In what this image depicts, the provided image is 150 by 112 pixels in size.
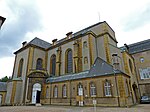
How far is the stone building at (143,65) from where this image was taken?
2480cm

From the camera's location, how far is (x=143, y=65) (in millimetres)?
26250

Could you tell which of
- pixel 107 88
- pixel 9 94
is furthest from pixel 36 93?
pixel 107 88

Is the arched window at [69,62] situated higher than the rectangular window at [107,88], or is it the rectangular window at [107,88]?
the arched window at [69,62]

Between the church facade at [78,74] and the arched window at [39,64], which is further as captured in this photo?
the arched window at [39,64]

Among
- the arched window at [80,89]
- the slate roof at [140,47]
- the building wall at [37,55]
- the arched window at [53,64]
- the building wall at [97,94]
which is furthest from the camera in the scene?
the arched window at [53,64]

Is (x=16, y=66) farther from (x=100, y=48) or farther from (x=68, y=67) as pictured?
(x=100, y=48)

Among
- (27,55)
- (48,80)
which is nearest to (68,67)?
(48,80)

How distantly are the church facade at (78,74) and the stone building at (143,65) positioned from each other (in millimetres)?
1992

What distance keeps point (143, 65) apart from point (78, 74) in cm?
1452

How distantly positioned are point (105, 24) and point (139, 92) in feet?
49.1

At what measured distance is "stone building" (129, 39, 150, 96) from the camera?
24797 mm

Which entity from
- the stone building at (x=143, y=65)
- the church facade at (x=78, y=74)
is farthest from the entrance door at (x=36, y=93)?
the stone building at (x=143, y=65)

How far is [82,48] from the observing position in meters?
24.6

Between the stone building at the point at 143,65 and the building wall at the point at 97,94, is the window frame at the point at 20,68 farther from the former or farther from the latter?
the stone building at the point at 143,65
